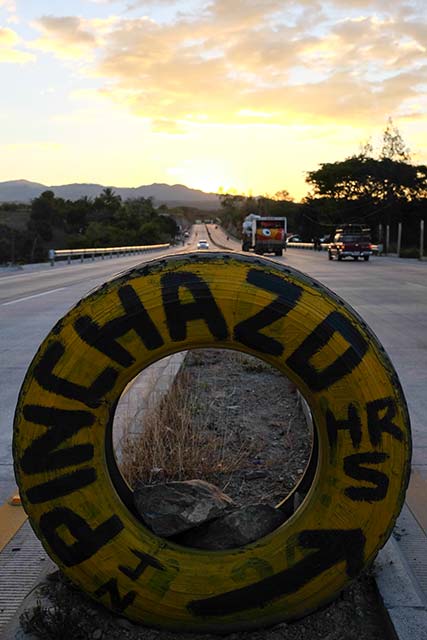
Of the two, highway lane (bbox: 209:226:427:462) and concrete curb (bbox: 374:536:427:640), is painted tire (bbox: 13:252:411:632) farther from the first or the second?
highway lane (bbox: 209:226:427:462)

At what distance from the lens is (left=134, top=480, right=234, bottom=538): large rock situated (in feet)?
9.11

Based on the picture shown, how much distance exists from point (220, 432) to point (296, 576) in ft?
8.47

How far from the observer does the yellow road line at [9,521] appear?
3.53 m

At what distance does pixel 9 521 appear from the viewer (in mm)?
3738

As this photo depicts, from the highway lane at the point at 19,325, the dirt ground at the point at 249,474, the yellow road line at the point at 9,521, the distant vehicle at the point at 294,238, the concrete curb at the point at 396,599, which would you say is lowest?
the distant vehicle at the point at 294,238

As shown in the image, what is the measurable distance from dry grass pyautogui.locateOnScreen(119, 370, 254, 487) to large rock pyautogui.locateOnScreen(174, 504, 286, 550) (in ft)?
3.22

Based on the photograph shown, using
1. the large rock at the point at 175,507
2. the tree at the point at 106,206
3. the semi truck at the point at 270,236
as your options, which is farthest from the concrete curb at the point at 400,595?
the tree at the point at 106,206

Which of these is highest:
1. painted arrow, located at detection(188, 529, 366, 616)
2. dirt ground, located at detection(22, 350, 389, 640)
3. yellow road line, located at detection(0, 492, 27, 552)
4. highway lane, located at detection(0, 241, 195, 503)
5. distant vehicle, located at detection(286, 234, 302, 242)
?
painted arrow, located at detection(188, 529, 366, 616)

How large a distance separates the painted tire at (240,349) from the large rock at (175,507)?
0.25 m

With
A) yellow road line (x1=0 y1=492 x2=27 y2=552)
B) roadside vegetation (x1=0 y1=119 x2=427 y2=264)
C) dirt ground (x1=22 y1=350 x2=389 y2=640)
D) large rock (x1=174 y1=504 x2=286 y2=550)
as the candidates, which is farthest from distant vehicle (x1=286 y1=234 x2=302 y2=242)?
large rock (x1=174 y1=504 x2=286 y2=550)

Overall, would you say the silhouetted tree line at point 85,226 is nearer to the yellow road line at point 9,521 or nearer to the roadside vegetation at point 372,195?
the roadside vegetation at point 372,195

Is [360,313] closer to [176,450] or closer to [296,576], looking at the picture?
[176,450]

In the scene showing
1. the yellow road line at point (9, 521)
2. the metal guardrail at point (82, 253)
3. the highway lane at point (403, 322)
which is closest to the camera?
the yellow road line at point (9, 521)

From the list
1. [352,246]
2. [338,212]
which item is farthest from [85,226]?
[352,246]
